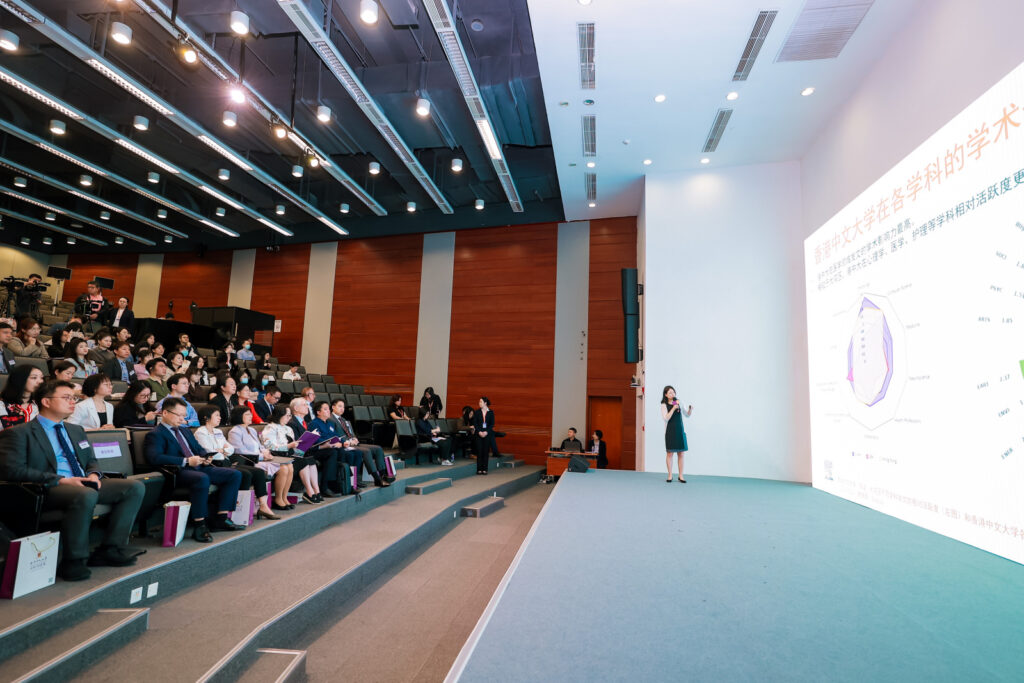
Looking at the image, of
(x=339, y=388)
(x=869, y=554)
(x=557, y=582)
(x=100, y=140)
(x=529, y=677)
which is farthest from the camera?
(x=339, y=388)

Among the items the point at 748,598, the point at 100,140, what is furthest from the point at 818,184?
the point at 100,140

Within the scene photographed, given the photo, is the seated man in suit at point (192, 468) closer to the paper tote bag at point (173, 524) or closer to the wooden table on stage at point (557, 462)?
the paper tote bag at point (173, 524)

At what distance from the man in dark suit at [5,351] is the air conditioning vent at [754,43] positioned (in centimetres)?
730

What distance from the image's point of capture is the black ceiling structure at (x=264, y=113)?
18.4 ft

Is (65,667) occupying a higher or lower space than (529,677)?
lower

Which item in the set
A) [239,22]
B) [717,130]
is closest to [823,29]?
[717,130]

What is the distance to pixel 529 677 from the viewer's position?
1.58 metres

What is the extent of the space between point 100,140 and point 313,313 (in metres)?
4.68

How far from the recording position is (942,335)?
363cm

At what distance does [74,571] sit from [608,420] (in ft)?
26.2

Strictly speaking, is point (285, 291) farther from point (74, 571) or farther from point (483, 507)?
point (74, 571)

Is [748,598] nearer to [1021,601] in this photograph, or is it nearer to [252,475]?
[1021,601]

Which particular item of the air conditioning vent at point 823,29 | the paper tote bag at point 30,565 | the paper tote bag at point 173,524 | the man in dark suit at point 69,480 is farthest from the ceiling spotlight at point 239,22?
the air conditioning vent at point 823,29

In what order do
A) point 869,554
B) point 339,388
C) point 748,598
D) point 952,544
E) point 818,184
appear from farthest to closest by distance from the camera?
point 339,388 < point 818,184 < point 952,544 < point 869,554 < point 748,598
